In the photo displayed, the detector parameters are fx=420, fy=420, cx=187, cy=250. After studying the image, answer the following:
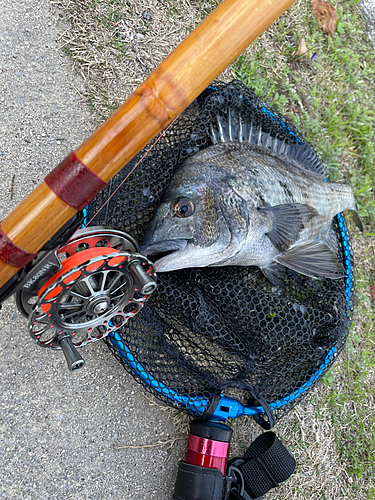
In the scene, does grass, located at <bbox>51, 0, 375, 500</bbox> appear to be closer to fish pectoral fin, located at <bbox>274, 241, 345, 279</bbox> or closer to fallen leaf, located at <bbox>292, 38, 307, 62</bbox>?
fallen leaf, located at <bbox>292, 38, 307, 62</bbox>

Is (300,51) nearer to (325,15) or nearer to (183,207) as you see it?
(325,15)

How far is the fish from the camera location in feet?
7.05

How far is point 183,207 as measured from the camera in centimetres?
215

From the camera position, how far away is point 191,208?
217cm

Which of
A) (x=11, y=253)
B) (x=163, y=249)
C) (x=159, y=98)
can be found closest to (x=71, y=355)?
(x=11, y=253)

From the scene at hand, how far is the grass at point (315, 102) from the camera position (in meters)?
2.78

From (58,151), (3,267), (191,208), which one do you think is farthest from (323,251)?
(3,267)

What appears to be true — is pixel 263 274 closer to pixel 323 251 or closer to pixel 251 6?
pixel 323 251

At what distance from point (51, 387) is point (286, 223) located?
1.60m

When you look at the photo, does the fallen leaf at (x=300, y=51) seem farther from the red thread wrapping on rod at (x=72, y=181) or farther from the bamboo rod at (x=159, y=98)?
the red thread wrapping on rod at (x=72, y=181)

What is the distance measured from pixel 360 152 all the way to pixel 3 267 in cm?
350

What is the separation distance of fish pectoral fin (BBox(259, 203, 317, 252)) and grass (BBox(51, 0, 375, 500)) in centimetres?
118

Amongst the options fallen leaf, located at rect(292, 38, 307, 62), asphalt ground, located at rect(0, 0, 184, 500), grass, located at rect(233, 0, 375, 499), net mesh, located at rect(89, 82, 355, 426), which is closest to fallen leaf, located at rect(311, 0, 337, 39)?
grass, located at rect(233, 0, 375, 499)

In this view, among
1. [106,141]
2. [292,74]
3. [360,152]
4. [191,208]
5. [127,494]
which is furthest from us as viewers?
[360,152]
